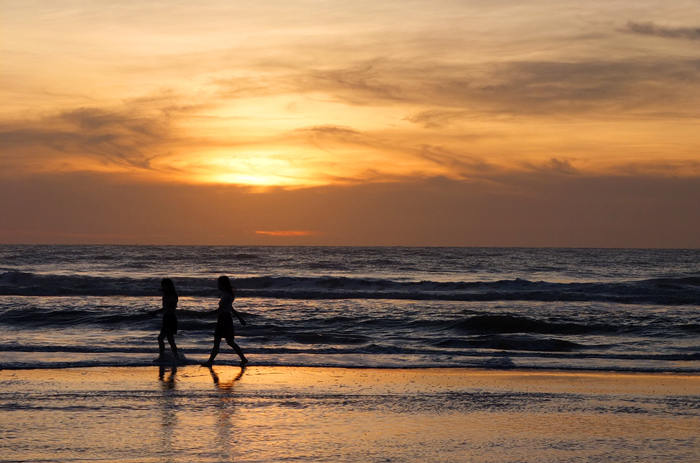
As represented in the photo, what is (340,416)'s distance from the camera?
8539mm

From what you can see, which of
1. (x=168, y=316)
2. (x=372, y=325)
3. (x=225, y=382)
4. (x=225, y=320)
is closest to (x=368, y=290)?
(x=372, y=325)

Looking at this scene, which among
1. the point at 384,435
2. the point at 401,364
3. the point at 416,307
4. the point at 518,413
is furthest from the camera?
the point at 416,307

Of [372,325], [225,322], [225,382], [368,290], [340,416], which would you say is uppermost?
[225,322]

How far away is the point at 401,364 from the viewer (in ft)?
44.9

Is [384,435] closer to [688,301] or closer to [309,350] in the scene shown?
[309,350]

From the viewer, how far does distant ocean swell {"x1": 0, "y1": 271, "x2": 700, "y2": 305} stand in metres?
34.1

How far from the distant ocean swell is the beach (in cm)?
2229

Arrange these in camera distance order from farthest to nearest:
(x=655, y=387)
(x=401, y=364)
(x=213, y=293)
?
(x=213, y=293), (x=401, y=364), (x=655, y=387)

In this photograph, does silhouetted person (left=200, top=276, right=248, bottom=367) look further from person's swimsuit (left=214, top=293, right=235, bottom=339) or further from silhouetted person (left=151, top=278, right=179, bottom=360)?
silhouetted person (left=151, top=278, right=179, bottom=360)

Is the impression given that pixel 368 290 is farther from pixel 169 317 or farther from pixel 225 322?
pixel 225 322

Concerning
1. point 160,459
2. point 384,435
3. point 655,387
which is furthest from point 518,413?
point 160,459

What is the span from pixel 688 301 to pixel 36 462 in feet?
103

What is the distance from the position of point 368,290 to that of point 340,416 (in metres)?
30.5

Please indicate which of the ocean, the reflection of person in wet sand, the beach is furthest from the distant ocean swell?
the beach
